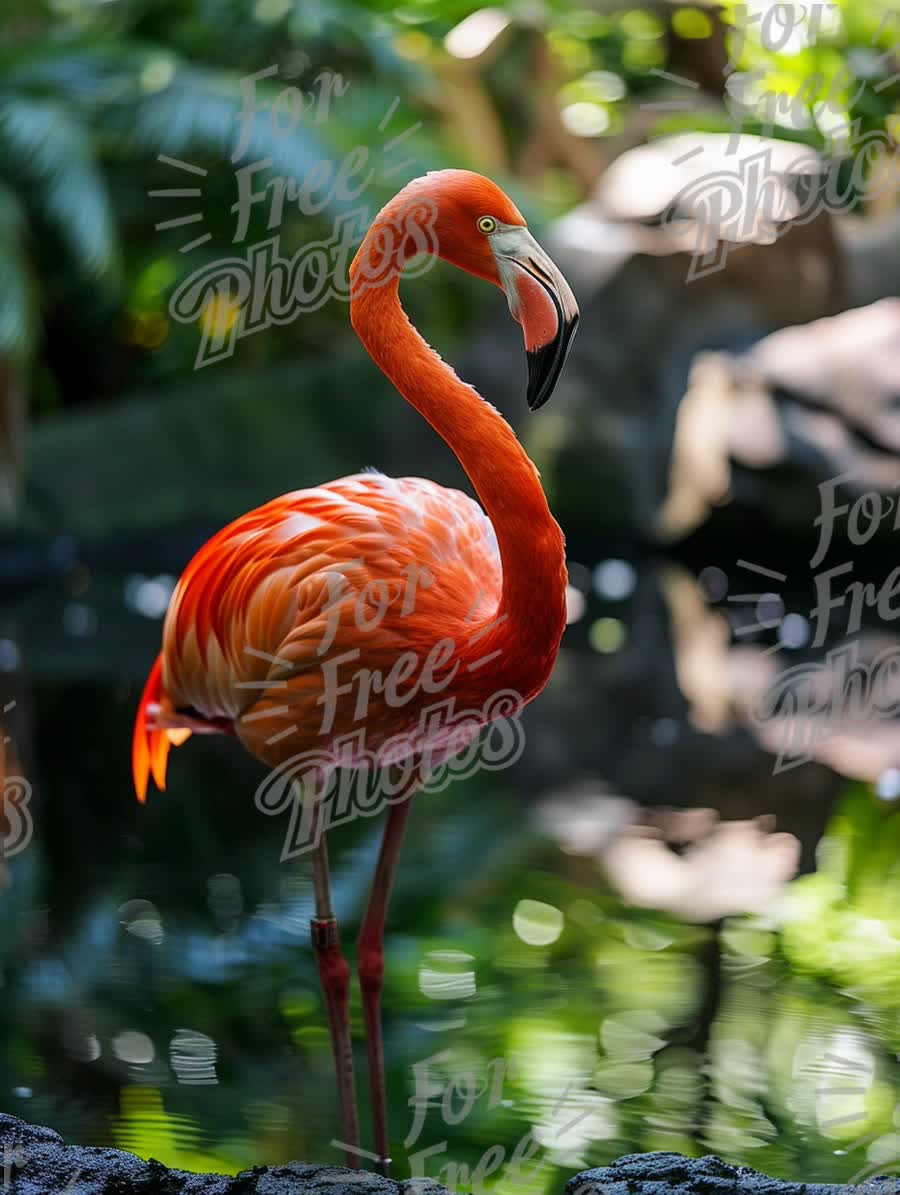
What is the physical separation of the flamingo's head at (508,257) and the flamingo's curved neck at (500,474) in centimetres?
10

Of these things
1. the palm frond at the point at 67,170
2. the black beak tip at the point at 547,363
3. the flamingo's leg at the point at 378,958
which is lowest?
the flamingo's leg at the point at 378,958

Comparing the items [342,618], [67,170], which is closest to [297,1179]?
[342,618]

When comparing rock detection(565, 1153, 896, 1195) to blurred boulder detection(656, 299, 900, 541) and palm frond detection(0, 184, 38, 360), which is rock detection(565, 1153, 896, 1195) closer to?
blurred boulder detection(656, 299, 900, 541)

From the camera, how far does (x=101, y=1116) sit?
78.8 inches

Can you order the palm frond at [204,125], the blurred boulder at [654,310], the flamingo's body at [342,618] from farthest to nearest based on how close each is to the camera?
the blurred boulder at [654,310] → the palm frond at [204,125] → the flamingo's body at [342,618]

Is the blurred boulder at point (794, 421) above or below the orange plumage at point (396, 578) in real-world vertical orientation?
below

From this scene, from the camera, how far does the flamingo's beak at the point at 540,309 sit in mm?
1544

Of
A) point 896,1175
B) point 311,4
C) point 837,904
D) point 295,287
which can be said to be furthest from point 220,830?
point 311,4

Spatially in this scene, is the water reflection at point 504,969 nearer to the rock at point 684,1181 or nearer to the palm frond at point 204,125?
the rock at point 684,1181

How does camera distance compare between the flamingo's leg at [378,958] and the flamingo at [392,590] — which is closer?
the flamingo at [392,590]

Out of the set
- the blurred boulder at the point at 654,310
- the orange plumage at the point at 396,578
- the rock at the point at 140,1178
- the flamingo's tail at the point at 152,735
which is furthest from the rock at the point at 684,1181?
the blurred boulder at the point at 654,310

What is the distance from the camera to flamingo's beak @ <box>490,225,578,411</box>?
60.8 inches

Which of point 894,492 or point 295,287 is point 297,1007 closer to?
point 894,492

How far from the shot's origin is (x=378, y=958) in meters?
2.03
